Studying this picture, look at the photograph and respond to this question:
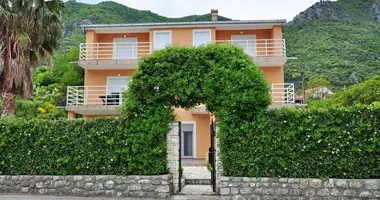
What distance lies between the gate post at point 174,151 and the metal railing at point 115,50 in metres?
12.6

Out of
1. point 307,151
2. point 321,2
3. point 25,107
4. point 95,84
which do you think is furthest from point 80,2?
point 307,151

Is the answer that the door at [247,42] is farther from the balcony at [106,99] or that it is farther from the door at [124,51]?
the door at [124,51]

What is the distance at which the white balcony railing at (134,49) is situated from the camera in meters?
22.0

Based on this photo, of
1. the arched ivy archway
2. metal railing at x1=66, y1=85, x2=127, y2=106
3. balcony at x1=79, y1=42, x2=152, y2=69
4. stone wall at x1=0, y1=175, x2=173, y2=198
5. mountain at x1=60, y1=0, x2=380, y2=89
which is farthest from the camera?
mountain at x1=60, y1=0, x2=380, y2=89

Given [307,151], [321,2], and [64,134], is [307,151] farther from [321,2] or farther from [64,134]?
[321,2]

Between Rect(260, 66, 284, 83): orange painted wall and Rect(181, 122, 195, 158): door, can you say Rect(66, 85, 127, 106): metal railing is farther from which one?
Rect(260, 66, 284, 83): orange painted wall

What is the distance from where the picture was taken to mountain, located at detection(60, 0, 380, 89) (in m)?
47.6

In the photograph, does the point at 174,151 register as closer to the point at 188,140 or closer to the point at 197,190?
the point at 197,190

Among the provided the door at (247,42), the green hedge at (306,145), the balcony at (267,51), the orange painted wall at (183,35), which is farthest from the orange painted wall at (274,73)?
the green hedge at (306,145)

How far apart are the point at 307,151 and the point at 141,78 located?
5509 millimetres

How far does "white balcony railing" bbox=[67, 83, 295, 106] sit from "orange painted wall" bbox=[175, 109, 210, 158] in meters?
4.23

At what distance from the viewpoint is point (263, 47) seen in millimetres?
22203

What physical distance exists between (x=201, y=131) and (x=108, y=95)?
626 cm

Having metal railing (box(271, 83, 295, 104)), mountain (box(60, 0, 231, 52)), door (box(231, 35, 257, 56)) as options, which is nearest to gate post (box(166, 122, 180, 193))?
metal railing (box(271, 83, 295, 104))
